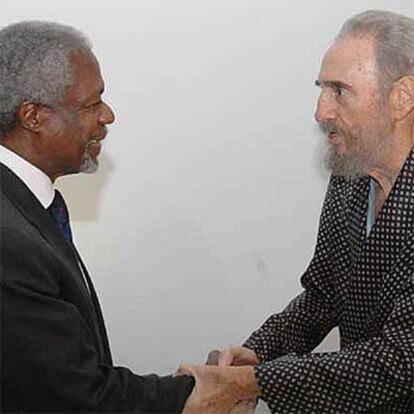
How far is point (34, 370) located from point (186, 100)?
3.79ft

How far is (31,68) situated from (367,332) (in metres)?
0.83

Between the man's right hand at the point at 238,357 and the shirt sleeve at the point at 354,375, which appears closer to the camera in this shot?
the shirt sleeve at the point at 354,375

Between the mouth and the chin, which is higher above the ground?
the mouth

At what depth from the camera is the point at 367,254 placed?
1662 millimetres

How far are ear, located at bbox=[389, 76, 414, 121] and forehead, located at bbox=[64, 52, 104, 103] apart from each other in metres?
0.56

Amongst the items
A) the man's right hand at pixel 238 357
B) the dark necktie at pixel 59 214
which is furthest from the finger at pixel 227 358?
the dark necktie at pixel 59 214

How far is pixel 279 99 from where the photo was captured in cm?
242

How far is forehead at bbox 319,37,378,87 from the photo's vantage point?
161 centimetres

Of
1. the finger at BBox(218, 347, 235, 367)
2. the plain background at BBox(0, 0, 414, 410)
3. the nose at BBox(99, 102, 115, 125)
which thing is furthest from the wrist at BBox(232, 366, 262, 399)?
the plain background at BBox(0, 0, 414, 410)

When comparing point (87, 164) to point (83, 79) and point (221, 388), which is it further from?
point (221, 388)

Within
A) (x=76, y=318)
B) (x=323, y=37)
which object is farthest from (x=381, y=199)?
(x=323, y=37)

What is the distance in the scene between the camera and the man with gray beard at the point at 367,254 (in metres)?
1.58

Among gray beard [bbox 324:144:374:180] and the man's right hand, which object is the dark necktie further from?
gray beard [bbox 324:144:374:180]

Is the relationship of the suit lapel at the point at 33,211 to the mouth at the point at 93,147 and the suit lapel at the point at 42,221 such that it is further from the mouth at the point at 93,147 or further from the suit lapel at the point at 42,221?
the mouth at the point at 93,147
